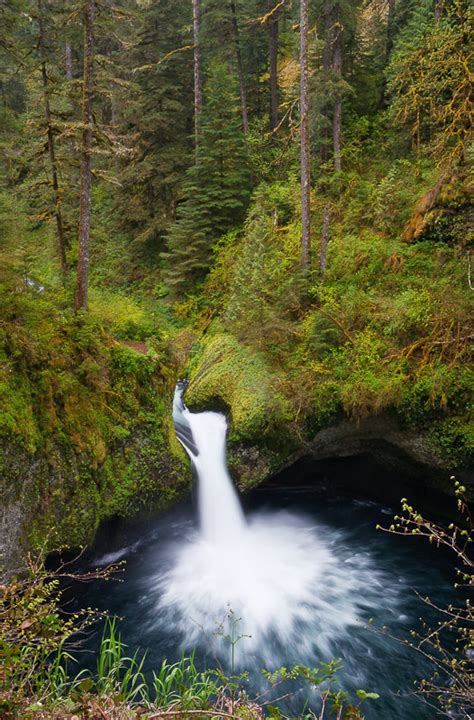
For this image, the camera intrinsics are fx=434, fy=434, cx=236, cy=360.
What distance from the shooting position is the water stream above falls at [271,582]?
7301 millimetres

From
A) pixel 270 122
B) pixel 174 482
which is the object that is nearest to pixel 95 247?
pixel 270 122

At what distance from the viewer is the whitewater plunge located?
763 centimetres

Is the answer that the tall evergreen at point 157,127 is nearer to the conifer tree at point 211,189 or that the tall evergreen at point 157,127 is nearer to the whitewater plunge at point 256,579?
the conifer tree at point 211,189

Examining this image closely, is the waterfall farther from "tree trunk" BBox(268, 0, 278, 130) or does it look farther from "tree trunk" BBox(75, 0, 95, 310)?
"tree trunk" BBox(268, 0, 278, 130)

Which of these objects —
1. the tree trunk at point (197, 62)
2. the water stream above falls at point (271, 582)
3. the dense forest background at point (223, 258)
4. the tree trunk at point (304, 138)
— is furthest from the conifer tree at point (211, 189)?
the water stream above falls at point (271, 582)

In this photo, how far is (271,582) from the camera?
8.91 metres

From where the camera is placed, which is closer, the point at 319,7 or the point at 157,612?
the point at 157,612

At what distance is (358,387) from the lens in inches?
401

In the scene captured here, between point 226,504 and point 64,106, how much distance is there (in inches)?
929

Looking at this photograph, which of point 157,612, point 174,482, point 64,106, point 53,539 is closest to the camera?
point 53,539

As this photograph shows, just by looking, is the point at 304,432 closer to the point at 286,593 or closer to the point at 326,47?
the point at 286,593

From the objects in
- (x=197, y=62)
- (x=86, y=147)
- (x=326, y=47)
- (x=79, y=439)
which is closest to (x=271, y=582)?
(x=79, y=439)

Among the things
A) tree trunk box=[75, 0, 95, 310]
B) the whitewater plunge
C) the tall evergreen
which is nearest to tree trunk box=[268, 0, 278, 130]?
the tall evergreen

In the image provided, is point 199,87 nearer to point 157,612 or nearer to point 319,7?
point 319,7
